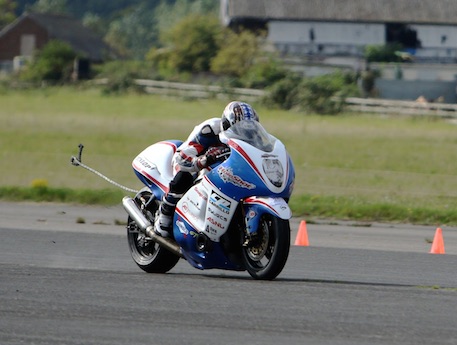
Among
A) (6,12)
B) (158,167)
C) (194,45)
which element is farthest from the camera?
(6,12)

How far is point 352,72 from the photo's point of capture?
7131 centimetres

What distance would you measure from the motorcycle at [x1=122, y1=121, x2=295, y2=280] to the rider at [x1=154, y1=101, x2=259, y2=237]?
83 mm

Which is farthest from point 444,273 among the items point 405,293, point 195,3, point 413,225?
point 195,3

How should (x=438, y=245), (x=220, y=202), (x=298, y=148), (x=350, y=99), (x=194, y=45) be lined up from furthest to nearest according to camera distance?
1. (x=194, y=45)
2. (x=350, y=99)
3. (x=298, y=148)
4. (x=438, y=245)
5. (x=220, y=202)

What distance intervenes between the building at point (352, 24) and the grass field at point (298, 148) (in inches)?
981

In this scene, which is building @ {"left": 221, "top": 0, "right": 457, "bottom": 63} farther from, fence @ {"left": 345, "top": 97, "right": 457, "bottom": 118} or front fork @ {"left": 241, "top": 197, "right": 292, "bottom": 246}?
front fork @ {"left": 241, "top": 197, "right": 292, "bottom": 246}

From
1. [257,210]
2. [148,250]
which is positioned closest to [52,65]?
[148,250]

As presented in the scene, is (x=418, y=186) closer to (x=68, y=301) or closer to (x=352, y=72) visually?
(x=68, y=301)

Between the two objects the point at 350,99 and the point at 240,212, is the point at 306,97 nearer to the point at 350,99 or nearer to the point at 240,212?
the point at 350,99

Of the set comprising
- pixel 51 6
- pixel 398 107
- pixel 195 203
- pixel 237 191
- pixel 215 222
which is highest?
pixel 237 191

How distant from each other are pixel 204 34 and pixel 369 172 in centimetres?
5168

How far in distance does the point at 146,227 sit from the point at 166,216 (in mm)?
276

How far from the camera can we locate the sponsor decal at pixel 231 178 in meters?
10.2

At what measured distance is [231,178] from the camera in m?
10.3
